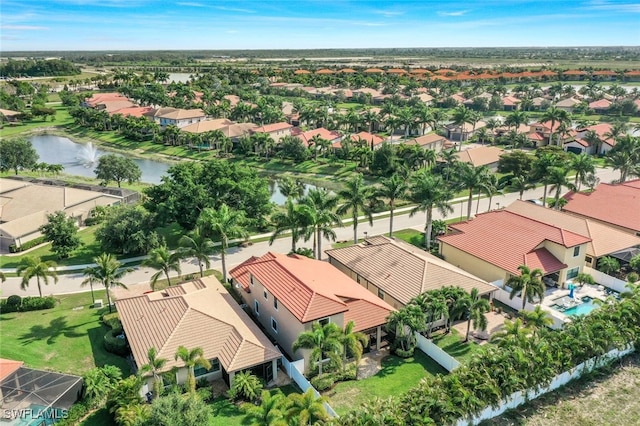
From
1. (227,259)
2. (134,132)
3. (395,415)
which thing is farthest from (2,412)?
(134,132)

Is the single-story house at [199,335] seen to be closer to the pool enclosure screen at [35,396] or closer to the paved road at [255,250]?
the pool enclosure screen at [35,396]

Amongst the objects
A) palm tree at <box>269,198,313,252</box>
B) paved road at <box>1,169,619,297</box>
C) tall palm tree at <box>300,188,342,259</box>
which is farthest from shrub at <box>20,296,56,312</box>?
tall palm tree at <box>300,188,342,259</box>

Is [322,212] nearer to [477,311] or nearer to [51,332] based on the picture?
[477,311]

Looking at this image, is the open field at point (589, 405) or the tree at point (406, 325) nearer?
the open field at point (589, 405)

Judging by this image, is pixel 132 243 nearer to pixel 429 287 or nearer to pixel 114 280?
pixel 114 280

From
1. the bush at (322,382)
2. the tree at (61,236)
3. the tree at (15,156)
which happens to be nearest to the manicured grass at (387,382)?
the bush at (322,382)

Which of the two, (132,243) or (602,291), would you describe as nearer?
(602,291)

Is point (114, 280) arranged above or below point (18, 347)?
above
